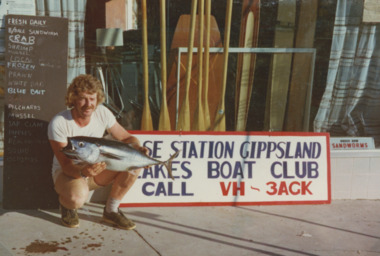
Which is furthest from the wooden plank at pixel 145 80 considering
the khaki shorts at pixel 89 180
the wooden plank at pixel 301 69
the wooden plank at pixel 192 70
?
the wooden plank at pixel 301 69

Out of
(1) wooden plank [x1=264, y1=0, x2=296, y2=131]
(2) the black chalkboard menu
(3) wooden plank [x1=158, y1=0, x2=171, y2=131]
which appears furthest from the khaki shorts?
(1) wooden plank [x1=264, y1=0, x2=296, y2=131]

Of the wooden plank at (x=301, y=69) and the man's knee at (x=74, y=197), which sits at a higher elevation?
the wooden plank at (x=301, y=69)

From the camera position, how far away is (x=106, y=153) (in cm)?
396

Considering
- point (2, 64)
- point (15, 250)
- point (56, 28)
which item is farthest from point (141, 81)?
point (15, 250)

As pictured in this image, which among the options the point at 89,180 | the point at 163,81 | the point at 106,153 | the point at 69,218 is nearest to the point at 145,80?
the point at 163,81

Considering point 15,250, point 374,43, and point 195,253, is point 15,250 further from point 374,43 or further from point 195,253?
point 374,43

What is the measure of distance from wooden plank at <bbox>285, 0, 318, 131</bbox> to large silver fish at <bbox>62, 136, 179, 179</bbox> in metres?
2.03

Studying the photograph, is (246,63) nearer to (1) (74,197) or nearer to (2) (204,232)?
(2) (204,232)

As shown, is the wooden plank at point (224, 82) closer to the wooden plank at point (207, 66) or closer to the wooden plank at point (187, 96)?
the wooden plank at point (207, 66)

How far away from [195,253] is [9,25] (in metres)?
2.61

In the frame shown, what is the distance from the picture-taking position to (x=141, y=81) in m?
5.15

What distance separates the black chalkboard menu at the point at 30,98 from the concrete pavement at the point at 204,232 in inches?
12.0

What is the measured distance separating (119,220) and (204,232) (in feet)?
2.47

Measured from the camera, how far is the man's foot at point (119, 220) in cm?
429
